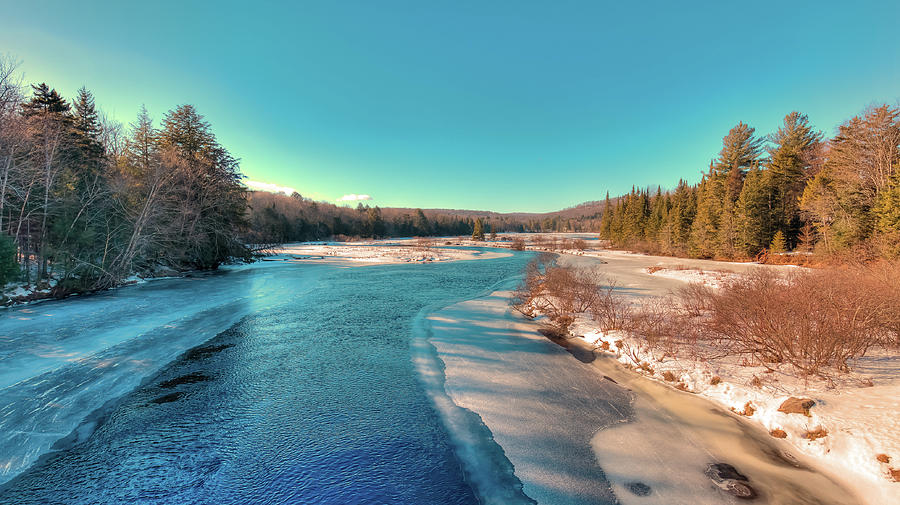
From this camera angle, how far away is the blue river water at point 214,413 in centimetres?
392

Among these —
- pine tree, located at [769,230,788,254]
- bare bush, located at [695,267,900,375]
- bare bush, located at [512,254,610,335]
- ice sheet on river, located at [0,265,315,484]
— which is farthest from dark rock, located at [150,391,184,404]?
pine tree, located at [769,230,788,254]

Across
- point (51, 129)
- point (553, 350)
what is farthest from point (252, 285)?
point (553, 350)

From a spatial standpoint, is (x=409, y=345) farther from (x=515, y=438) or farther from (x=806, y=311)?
(x=806, y=311)

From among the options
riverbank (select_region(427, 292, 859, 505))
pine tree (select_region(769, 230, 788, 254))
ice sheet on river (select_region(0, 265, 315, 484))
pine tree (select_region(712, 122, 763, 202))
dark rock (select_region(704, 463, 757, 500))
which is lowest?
riverbank (select_region(427, 292, 859, 505))

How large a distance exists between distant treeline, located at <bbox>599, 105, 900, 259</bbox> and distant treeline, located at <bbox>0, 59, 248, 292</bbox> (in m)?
35.3

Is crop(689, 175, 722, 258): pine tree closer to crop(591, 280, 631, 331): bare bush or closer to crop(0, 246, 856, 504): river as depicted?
crop(591, 280, 631, 331): bare bush

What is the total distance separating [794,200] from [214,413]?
4921 centimetres

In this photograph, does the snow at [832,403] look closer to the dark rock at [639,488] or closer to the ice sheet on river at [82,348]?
the dark rock at [639,488]

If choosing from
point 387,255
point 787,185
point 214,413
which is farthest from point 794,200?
point 214,413

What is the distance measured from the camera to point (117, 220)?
17.1 m

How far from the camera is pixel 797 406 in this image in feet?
16.3

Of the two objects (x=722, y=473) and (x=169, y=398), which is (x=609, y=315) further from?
(x=169, y=398)

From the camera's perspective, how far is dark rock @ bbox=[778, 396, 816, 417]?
16.2 ft

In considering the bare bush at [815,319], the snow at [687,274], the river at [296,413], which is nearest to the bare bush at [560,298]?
the river at [296,413]
